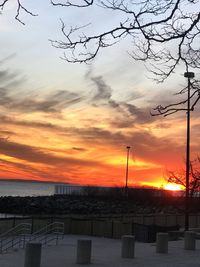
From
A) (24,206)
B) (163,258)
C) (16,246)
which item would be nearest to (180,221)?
(16,246)

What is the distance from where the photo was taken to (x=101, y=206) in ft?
219

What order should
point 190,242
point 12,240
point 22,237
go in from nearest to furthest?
point 190,242
point 12,240
point 22,237

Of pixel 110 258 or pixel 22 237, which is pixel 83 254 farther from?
pixel 22 237

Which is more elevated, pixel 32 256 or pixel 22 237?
pixel 22 237

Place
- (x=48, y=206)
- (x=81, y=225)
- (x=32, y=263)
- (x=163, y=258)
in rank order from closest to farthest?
1. (x=32, y=263)
2. (x=163, y=258)
3. (x=81, y=225)
4. (x=48, y=206)

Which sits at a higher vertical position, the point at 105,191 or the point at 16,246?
the point at 105,191

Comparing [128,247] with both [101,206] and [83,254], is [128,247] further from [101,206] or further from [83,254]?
[101,206]

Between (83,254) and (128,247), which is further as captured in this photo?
(128,247)

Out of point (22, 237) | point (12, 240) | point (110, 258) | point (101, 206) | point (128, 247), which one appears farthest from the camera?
point (101, 206)

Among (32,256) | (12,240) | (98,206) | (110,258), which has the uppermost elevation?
(98,206)

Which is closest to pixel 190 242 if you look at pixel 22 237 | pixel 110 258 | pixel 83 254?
pixel 110 258

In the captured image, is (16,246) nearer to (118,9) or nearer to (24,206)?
(118,9)

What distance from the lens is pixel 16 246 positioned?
78.8ft

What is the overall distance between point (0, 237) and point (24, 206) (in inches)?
1997
